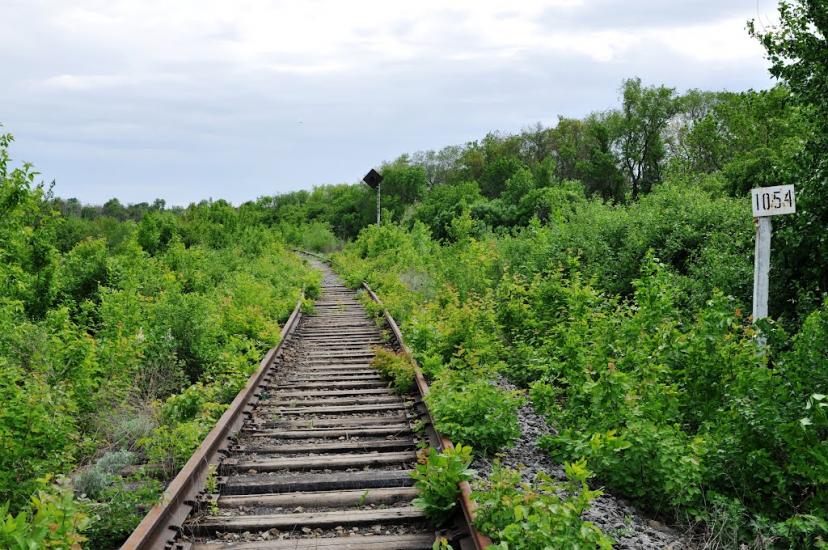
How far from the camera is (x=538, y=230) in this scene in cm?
1667

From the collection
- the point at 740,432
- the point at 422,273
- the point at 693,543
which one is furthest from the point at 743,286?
the point at 422,273

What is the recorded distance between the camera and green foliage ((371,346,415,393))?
8.23 meters

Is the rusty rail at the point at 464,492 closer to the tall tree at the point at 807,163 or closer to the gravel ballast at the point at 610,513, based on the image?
the gravel ballast at the point at 610,513

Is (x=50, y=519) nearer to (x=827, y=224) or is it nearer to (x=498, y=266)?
(x=827, y=224)

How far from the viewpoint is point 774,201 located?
6.09m

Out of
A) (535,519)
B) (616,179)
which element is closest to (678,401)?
(535,519)

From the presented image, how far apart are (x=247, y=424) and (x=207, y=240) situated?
29.9 metres

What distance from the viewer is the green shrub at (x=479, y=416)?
18.5 feet

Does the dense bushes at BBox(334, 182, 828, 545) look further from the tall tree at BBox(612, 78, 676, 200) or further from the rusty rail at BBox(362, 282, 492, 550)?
the tall tree at BBox(612, 78, 676, 200)

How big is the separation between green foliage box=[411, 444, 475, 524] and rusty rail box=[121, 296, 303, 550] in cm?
162

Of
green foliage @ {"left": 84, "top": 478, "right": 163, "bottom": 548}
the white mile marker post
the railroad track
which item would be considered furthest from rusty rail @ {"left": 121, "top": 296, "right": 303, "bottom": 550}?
the white mile marker post

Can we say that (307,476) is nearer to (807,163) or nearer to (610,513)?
(610,513)

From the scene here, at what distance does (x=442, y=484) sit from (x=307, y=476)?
1.49 meters

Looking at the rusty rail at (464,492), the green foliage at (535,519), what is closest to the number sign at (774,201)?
the green foliage at (535,519)
